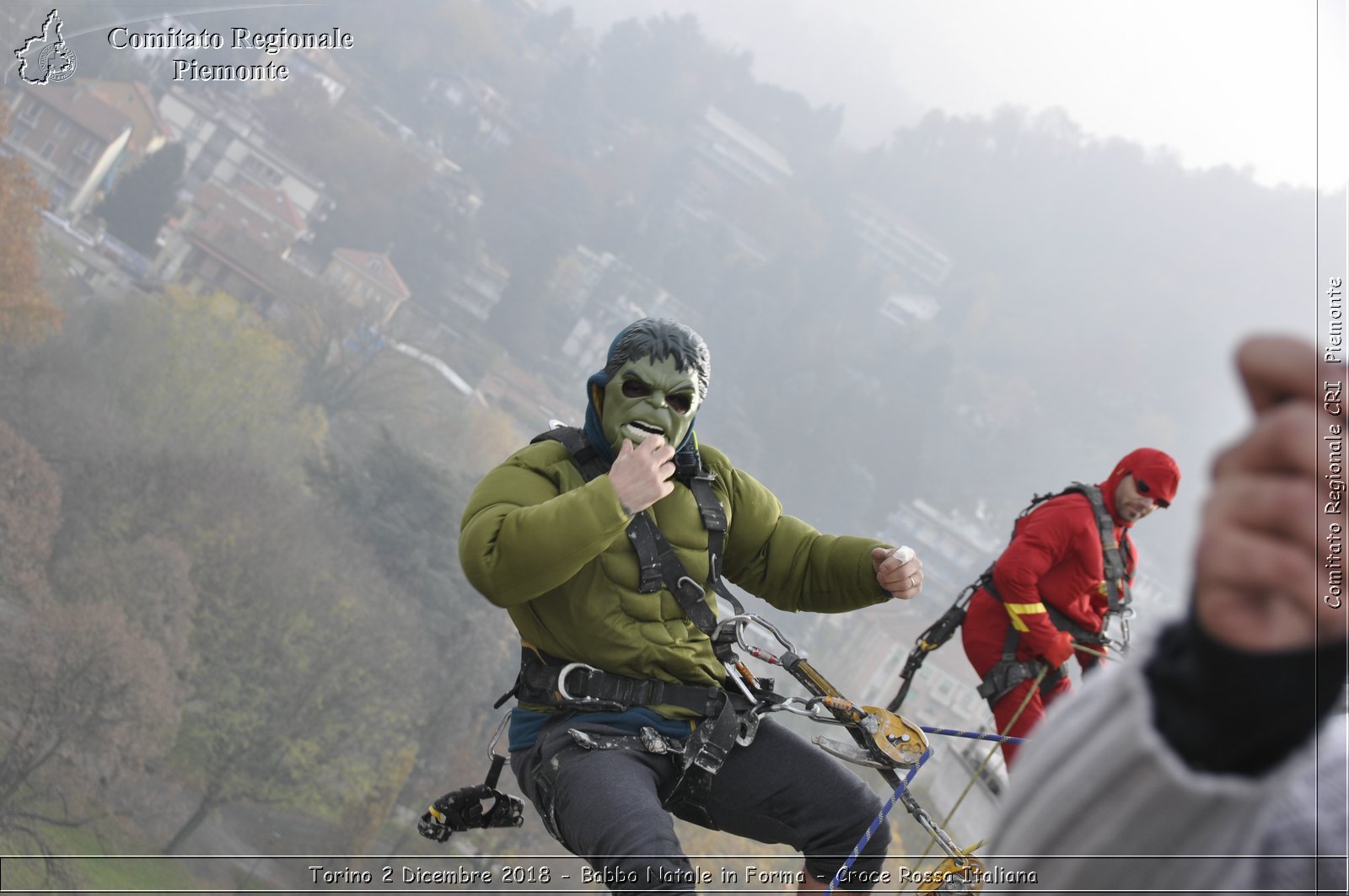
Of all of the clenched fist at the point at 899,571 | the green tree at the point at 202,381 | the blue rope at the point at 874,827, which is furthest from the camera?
the green tree at the point at 202,381

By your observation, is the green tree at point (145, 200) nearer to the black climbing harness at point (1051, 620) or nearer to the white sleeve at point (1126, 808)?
the black climbing harness at point (1051, 620)

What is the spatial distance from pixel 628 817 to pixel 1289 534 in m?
2.42

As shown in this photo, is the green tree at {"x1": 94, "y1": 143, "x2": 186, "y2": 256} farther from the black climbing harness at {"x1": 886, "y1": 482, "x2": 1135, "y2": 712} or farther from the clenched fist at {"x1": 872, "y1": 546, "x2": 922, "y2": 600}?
the clenched fist at {"x1": 872, "y1": 546, "x2": 922, "y2": 600}

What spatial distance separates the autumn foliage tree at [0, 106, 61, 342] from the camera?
65188mm

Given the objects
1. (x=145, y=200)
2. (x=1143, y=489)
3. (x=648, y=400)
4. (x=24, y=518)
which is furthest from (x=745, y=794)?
(x=145, y=200)

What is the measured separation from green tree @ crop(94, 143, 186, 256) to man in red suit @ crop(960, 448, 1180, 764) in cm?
8655

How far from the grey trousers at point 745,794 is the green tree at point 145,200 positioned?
3451 inches

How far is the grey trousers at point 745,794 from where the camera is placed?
3.24m

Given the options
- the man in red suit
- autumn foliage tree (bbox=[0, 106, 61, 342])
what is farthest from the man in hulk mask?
autumn foliage tree (bbox=[0, 106, 61, 342])

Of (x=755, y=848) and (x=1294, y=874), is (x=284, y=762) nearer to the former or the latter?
(x=755, y=848)

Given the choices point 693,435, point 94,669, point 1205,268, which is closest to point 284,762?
point 94,669

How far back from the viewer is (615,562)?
12.2 ft

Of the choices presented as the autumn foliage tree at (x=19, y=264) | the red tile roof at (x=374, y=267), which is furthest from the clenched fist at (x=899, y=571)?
the red tile roof at (x=374, y=267)

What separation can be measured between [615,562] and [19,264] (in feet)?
247
